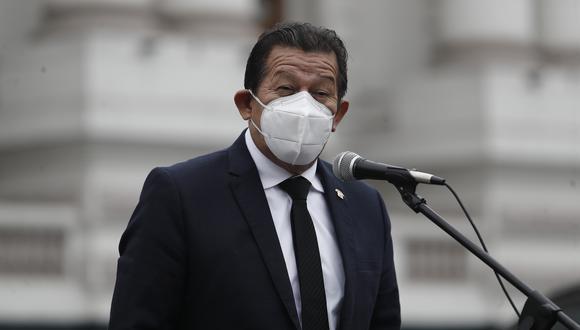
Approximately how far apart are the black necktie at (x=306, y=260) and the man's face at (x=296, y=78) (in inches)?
2.7

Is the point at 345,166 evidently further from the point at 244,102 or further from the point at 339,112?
the point at 244,102

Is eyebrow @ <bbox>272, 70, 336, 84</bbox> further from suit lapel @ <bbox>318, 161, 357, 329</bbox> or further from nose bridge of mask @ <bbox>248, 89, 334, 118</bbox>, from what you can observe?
suit lapel @ <bbox>318, 161, 357, 329</bbox>

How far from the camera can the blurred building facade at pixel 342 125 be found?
41.1 feet

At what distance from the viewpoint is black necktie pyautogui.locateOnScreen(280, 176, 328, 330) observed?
3908 millimetres

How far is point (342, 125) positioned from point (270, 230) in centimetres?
1238

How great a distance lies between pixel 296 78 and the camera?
A: 4027 mm

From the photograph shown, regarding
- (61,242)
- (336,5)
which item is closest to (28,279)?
(61,242)

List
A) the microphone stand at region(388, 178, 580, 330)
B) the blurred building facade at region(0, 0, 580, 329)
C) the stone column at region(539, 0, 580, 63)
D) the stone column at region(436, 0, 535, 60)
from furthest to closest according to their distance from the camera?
the stone column at region(539, 0, 580, 63) < the stone column at region(436, 0, 535, 60) < the blurred building facade at region(0, 0, 580, 329) < the microphone stand at region(388, 178, 580, 330)

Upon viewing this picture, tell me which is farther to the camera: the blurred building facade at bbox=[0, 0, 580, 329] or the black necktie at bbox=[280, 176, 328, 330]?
the blurred building facade at bbox=[0, 0, 580, 329]

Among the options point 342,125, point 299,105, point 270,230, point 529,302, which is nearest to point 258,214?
point 270,230

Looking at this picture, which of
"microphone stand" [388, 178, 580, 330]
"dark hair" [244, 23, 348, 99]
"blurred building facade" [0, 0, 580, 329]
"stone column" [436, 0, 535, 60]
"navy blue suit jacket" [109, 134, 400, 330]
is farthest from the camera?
"stone column" [436, 0, 535, 60]

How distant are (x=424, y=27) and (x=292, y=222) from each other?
521 inches

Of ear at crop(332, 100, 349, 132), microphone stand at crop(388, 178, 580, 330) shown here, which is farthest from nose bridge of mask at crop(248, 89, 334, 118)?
microphone stand at crop(388, 178, 580, 330)

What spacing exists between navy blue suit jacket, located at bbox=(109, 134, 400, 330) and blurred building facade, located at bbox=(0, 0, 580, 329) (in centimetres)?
803
